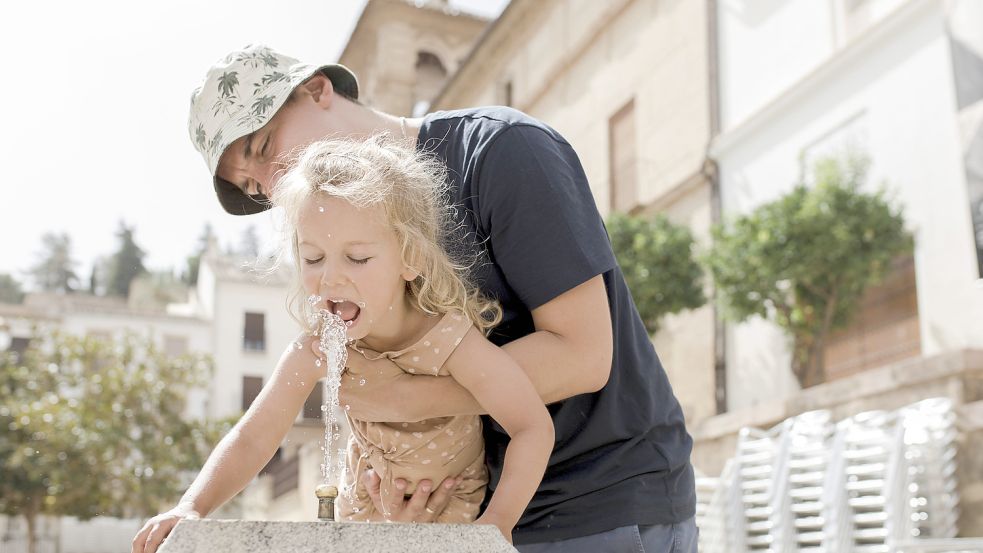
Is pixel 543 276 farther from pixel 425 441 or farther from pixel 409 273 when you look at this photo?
pixel 425 441

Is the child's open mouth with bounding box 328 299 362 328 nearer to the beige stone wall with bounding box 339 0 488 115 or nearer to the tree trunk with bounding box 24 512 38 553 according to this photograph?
the tree trunk with bounding box 24 512 38 553

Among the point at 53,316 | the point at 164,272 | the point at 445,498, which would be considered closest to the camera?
the point at 445,498

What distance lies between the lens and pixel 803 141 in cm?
1341

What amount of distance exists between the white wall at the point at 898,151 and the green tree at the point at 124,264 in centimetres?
5830

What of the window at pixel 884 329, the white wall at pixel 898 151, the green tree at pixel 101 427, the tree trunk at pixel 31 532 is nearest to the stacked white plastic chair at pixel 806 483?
the white wall at pixel 898 151

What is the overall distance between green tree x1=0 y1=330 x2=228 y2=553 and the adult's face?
22360 millimetres

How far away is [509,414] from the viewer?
1.64 meters

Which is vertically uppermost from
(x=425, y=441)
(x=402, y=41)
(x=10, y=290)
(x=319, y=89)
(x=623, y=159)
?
(x=10, y=290)

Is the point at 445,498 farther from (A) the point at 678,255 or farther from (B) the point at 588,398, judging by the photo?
(A) the point at 678,255

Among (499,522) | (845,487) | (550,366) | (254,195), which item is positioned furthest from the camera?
(845,487)

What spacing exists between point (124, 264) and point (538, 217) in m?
69.9

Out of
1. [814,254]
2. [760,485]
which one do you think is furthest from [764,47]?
[760,485]

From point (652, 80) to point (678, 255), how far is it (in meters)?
5.54

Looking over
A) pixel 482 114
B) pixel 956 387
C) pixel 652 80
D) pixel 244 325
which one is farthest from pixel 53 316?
pixel 482 114
